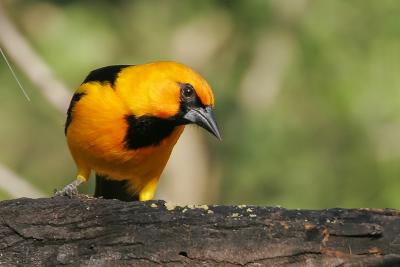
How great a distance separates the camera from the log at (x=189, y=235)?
12.4 ft

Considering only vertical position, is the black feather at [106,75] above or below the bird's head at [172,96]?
above

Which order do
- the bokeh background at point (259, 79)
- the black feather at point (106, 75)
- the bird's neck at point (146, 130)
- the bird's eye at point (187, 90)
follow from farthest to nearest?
1. the bokeh background at point (259, 79)
2. the black feather at point (106, 75)
3. the bird's neck at point (146, 130)
4. the bird's eye at point (187, 90)

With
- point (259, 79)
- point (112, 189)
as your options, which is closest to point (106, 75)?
point (112, 189)

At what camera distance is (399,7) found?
9469mm

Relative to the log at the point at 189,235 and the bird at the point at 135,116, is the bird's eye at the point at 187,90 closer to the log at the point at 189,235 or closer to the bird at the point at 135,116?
the bird at the point at 135,116

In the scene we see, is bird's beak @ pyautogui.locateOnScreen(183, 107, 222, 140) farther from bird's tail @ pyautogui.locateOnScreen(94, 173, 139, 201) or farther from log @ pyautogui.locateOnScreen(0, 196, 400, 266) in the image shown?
log @ pyautogui.locateOnScreen(0, 196, 400, 266)

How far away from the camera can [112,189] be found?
6207mm

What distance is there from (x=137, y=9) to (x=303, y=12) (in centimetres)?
205

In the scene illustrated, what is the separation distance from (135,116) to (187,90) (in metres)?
0.39

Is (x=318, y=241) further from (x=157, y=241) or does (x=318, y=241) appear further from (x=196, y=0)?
(x=196, y=0)

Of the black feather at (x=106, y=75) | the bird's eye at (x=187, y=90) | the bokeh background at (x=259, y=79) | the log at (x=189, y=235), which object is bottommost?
the log at (x=189, y=235)

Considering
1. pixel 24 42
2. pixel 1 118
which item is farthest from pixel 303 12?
pixel 1 118

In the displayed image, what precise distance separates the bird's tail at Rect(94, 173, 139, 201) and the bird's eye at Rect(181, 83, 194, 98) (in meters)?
0.99

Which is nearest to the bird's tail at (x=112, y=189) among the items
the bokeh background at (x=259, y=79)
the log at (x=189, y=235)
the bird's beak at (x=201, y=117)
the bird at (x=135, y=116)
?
the bird at (x=135, y=116)
